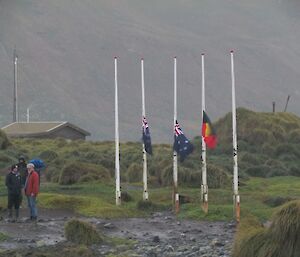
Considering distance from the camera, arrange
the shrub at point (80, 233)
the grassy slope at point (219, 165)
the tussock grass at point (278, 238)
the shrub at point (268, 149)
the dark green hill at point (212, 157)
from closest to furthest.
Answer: the tussock grass at point (278, 238) < the shrub at point (80, 233) < the grassy slope at point (219, 165) < the dark green hill at point (212, 157) < the shrub at point (268, 149)

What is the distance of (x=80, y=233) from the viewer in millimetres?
19703

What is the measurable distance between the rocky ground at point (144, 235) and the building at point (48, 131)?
52.8 meters

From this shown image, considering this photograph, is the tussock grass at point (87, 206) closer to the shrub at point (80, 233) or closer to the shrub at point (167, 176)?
the shrub at point (80, 233)

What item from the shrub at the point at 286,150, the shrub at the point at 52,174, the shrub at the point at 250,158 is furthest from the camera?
the shrub at the point at 286,150

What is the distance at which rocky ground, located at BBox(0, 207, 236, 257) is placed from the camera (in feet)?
61.6

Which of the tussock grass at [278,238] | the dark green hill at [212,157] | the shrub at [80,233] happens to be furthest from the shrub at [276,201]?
the tussock grass at [278,238]

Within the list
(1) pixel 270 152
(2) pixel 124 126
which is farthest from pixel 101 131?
(1) pixel 270 152

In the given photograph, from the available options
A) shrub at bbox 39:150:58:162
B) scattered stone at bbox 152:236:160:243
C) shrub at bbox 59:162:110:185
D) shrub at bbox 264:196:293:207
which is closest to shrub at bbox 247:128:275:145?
shrub at bbox 39:150:58:162

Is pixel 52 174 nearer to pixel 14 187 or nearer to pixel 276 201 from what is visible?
pixel 276 201

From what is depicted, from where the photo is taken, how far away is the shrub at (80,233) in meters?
19.6

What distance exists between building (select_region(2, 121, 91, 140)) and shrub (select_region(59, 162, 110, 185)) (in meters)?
40.9

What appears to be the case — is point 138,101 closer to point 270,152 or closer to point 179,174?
point 270,152

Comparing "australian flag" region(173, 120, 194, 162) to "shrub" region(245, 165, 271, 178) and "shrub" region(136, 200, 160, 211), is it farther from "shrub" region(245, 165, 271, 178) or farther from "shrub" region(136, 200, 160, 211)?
"shrub" region(245, 165, 271, 178)

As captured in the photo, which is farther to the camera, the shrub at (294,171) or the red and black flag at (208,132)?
the shrub at (294,171)
